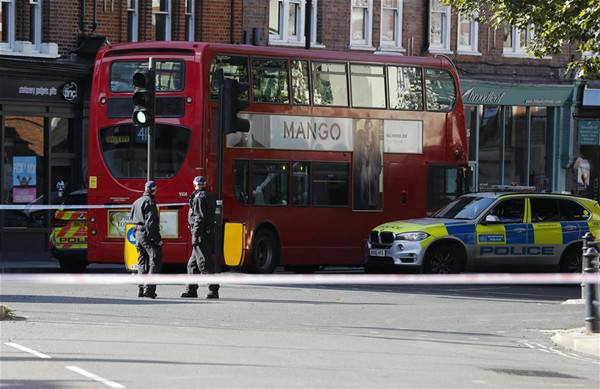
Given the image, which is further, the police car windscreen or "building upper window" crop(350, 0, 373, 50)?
"building upper window" crop(350, 0, 373, 50)

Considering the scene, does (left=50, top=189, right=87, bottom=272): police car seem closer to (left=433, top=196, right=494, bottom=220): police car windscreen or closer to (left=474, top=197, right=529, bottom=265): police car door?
(left=433, top=196, right=494, bottom=220): police car windscreen

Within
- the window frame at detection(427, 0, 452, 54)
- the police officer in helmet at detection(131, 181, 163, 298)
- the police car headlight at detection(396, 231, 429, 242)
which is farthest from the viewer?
the window frame at detection(427, 0, 452, 54)

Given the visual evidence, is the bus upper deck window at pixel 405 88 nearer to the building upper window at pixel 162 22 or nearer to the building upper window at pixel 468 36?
the building upper window at pixel 162 22

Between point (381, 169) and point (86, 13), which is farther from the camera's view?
point (86, 13)

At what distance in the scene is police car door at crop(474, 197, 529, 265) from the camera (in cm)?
2308

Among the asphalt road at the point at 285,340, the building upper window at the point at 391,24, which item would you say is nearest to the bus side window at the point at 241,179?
the asphalt road at the point at 285,340

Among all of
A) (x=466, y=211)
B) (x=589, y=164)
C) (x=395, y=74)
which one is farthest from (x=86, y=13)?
(x=589, y=164)

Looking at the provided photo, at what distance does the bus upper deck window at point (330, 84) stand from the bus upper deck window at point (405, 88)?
Answer: 3.49 ft

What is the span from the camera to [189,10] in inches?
1328

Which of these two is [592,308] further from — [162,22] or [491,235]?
[162,22]

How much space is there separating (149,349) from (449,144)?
50.4ft

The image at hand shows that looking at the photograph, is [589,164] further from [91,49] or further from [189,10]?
[91,49]

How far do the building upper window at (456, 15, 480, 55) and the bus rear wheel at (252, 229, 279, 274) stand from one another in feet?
52.6

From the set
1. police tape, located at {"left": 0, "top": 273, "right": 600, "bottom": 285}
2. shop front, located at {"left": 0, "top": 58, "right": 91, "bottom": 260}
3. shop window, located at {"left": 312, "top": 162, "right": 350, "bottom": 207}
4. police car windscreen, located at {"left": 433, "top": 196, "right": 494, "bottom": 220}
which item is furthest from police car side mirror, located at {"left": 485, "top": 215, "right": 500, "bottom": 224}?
shop front, located at {"left": 0, "top": 58, "right": 91, "bottom": 260}
